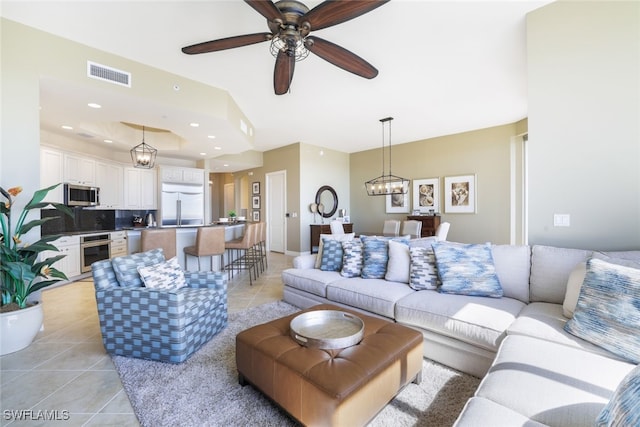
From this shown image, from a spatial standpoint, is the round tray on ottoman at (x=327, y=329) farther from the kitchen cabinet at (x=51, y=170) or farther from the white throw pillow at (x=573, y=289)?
the kitchen cabinet at (x=51, y=170)

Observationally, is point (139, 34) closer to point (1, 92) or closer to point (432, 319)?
point (1, 92)

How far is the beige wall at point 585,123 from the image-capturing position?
2.06 metres

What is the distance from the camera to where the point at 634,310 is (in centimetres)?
134

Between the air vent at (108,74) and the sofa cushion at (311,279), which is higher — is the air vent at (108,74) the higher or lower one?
the higher one

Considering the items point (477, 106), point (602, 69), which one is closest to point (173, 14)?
point (602, 69)

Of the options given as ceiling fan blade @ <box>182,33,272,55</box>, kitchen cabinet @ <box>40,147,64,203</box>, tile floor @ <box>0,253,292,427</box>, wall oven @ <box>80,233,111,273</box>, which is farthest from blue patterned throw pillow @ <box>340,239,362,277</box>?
kitchen cabinet @ <box>40,147,64,203</box>

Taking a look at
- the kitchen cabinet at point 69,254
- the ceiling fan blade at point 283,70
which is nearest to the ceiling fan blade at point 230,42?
the ceiling fan blade at point 283,70

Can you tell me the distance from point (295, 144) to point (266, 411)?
5.96 m

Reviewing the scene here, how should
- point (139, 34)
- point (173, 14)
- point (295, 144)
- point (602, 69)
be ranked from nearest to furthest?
1. point (602, 69)
2. point (173, 14)
3. point (139, 34)
4. point (295, 144)

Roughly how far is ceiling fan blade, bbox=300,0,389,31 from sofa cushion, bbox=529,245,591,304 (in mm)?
2246

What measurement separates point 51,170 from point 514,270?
20.9 ft

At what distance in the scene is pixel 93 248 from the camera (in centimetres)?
469

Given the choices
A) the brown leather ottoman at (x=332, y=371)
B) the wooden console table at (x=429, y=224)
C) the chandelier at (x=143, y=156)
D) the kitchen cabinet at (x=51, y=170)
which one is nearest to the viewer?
the brown leather ottoman at (x=332, y=371)

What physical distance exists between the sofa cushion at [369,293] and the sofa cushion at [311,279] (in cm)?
10
